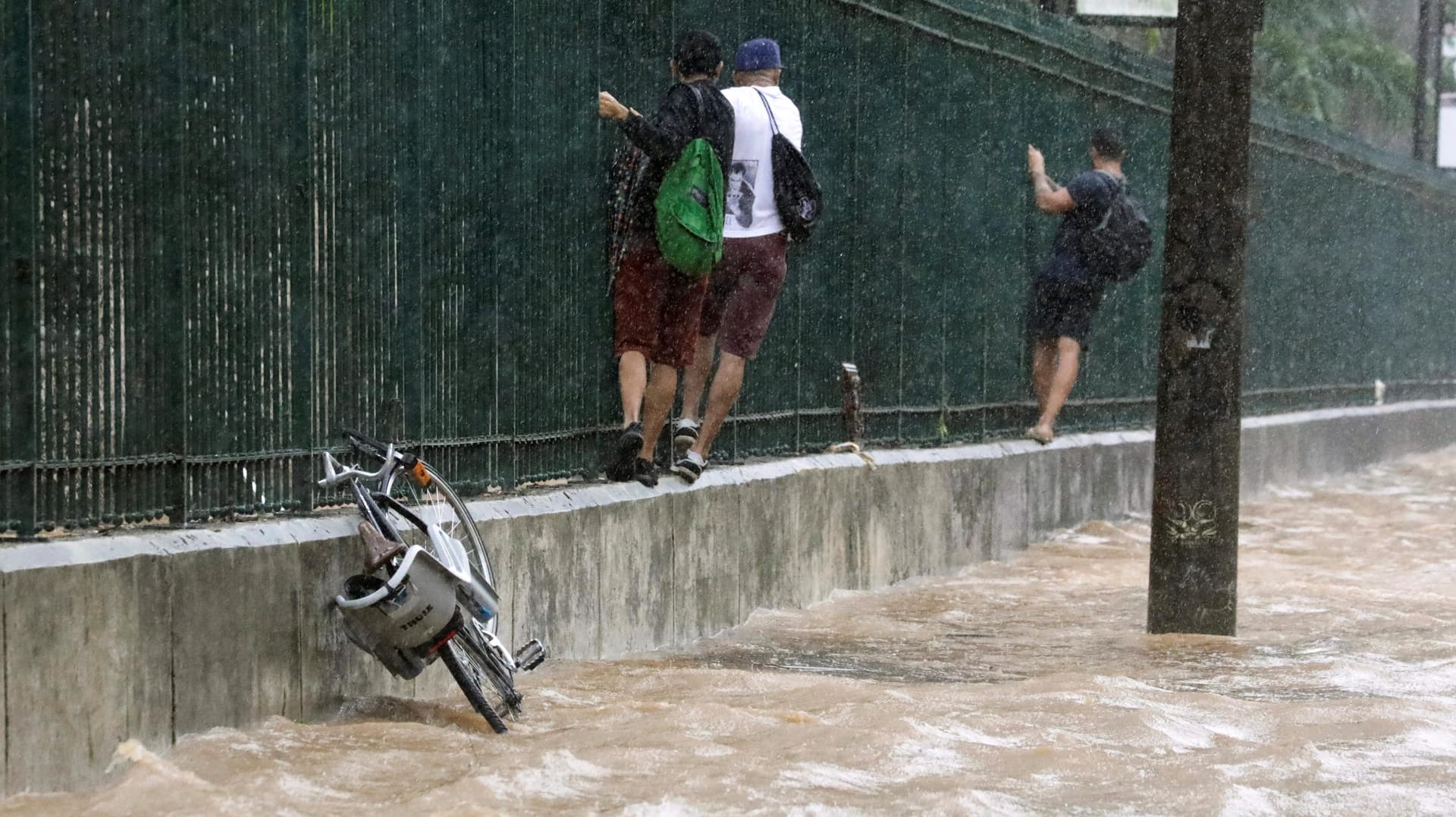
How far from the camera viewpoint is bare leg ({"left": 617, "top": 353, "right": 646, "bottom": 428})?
8938mm

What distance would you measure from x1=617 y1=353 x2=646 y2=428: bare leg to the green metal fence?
0.39 feet

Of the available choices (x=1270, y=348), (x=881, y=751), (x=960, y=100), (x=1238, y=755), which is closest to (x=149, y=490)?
(x=881, y=751)

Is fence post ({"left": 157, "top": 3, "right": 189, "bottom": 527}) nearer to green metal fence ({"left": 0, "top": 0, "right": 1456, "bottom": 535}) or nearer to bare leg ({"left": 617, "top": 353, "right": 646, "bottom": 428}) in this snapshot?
green metal fence ({"left": 0, "top": 0, "right": 1456, "bottom": 535})

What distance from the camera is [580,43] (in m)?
8.80

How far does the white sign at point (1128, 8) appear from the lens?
47.5 feet

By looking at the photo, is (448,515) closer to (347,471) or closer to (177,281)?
(347,471)

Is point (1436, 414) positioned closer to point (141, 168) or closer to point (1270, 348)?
point (1270, 348)

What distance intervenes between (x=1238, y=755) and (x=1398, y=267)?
18.3m

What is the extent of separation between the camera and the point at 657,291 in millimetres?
9070

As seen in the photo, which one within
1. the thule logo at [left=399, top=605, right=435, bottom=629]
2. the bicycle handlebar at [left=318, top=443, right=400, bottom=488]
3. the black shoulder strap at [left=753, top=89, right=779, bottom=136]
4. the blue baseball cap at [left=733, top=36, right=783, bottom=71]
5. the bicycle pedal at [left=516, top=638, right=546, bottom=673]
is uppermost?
the blue baseball cap at [left=733, top=36, right=783, bottom=71]

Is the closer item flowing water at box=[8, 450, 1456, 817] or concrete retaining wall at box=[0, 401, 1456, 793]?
concrete retaining wall at box=[0, 401, 1456, 793]

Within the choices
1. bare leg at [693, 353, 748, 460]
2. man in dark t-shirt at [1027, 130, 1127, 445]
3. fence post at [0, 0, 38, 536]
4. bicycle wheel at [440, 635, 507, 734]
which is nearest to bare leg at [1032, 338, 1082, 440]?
man in dark t-shirt at [1027, 130, 1127, 445]

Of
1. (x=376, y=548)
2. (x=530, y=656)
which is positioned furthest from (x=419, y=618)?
(x=530, y=656)

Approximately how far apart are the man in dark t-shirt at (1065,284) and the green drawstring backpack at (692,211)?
16.1ft
